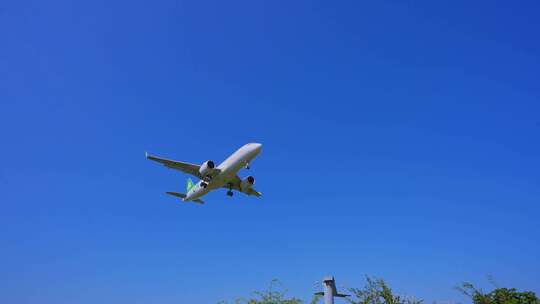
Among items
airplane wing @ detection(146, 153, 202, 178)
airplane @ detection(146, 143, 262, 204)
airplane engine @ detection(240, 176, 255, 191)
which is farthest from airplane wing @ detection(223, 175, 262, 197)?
airplane wing @ detection(146, 153, 202, 178)

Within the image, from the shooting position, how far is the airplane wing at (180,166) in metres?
42.8

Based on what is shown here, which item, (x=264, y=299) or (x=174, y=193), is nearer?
(x=264, y=299)

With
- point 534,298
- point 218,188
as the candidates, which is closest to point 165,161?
point 218,188

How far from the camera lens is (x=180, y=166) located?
145ft

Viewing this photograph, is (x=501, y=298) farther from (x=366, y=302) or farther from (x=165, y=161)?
(x=165, y=161)

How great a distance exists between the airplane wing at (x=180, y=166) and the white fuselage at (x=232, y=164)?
2.02 meters

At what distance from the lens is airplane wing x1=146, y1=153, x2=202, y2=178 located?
42.8 m

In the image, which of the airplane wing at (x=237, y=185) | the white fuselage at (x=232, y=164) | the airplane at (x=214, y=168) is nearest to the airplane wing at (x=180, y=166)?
the airplane at (x=214, y=168)

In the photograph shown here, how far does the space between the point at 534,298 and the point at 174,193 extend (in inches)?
1966

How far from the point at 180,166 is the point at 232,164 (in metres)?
6.48

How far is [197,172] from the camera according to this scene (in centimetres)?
4478

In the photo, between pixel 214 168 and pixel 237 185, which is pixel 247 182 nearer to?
Answer: pixel 237 185

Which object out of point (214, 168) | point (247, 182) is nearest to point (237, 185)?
point (247, 182)

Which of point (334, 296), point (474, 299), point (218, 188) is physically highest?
point (218, 188)
